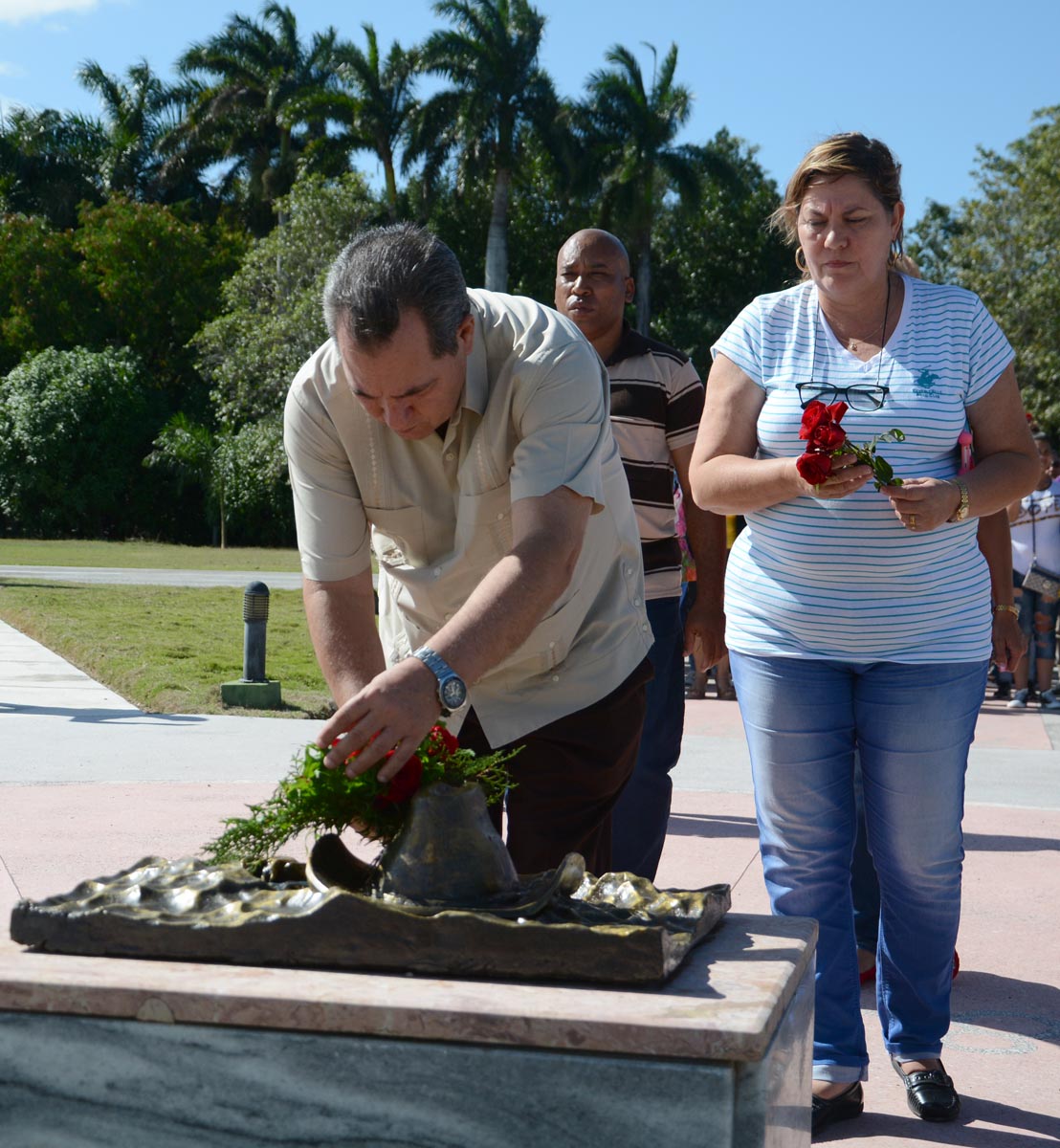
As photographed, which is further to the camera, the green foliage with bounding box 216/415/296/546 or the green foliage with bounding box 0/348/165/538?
the green foliage with bounding box 0/348/165/538

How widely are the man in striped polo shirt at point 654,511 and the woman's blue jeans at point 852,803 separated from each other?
1.14m

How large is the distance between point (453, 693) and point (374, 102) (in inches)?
1581

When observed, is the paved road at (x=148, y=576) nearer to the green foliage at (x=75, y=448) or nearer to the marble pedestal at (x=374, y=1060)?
the marble pedestal at (x=374, y=1060)

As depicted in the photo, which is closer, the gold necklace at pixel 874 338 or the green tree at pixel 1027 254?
the gold necklace at pixel 874 338

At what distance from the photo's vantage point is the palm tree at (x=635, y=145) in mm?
40812

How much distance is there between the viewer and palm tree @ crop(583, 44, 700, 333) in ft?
134

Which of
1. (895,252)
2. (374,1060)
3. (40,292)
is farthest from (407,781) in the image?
(40,292)

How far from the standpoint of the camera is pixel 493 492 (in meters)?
2.83

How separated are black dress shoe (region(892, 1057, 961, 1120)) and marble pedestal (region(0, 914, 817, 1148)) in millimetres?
1287

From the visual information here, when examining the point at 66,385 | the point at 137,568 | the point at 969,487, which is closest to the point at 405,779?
the point at 969,487

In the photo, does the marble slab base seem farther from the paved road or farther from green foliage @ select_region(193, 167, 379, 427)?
green foliage @ select_region(193, 167, 379, 427)

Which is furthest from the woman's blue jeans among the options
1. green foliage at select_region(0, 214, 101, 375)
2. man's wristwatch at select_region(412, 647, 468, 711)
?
green foliage at select_region(0, 214, 101, 375)

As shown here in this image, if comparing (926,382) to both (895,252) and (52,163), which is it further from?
(52,163)

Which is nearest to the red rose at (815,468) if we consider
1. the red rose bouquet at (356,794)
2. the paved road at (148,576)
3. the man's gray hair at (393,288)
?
the man's gray hair at (393,288)
